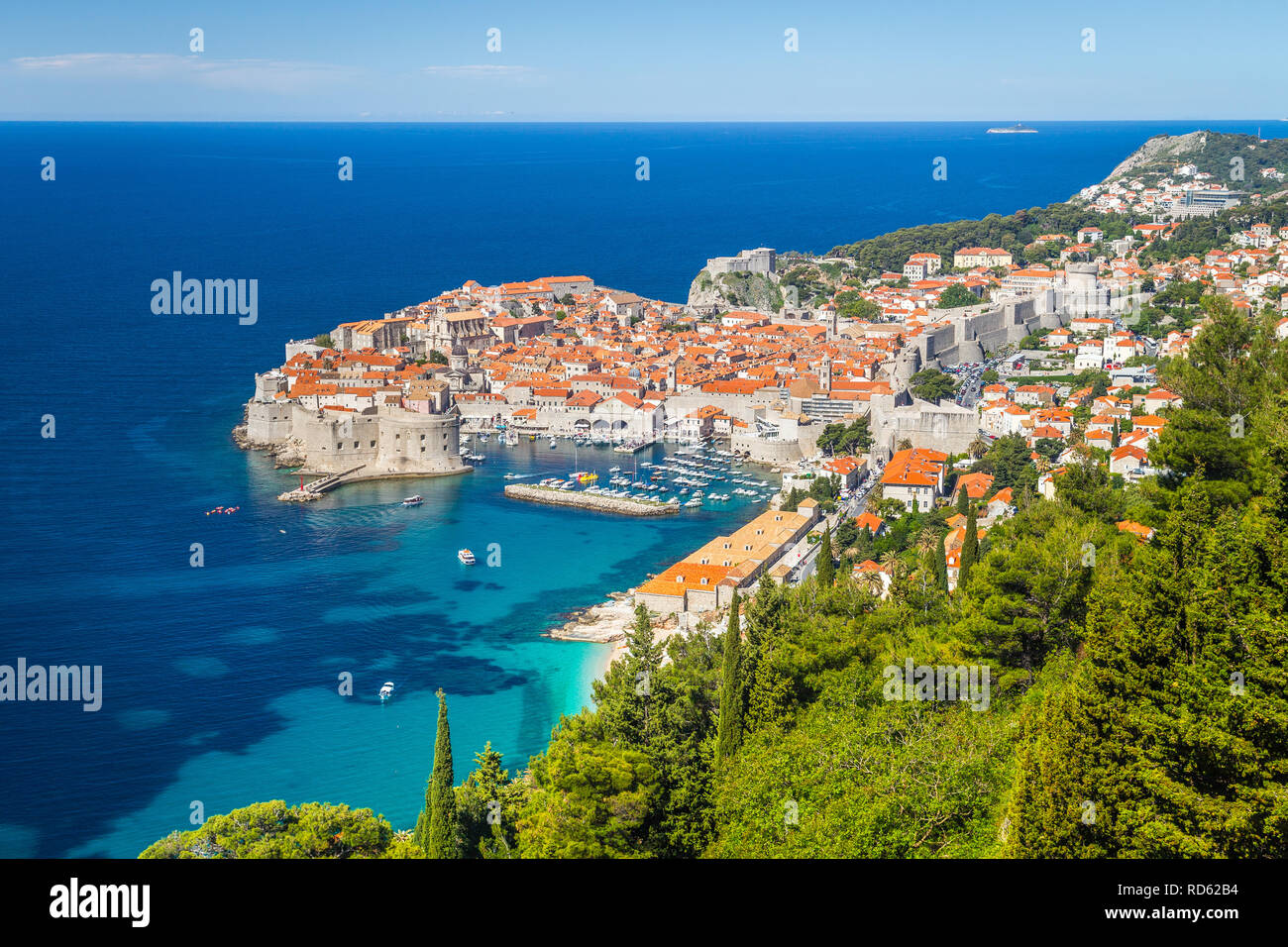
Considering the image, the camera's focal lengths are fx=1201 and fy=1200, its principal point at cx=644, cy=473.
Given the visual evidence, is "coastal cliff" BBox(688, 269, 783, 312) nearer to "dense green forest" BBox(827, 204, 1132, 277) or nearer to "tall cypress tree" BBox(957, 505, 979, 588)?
"dense green forest" BBox(827, 204, 1132, 277)

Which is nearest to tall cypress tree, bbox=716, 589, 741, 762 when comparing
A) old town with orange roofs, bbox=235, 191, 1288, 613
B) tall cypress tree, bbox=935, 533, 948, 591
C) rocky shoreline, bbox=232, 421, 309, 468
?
tall cypress tree, bbox=935, 533, 948, 591

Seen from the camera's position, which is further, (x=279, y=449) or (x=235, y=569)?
(x=279, y=449)

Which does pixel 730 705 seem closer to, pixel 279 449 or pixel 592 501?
pixel 592 501

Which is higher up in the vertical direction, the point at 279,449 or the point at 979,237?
the point at 979,237

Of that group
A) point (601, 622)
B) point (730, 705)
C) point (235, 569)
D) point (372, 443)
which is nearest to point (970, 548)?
point (730, 705)

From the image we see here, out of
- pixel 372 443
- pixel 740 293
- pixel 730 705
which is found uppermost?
pixel 740 293

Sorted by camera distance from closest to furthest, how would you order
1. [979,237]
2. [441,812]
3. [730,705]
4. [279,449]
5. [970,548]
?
[441,812]
[730,705]
[970,548]
[279,449]
[979,237]
